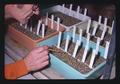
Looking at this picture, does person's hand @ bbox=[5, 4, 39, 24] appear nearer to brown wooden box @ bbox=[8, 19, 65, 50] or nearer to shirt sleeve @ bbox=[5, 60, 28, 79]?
brown wooden box @ bbox=[8, 19, 65, 50]

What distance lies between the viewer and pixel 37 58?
933 mm

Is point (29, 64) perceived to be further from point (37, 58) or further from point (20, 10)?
point (20, 10)

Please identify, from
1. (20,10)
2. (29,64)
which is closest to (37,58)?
(29,64)

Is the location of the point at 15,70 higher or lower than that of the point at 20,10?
lower

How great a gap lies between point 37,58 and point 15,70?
0.29 ft

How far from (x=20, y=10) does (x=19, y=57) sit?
0.18 m

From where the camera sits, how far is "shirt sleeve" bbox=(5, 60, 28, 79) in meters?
0.93

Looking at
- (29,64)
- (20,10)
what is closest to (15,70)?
(29,64)

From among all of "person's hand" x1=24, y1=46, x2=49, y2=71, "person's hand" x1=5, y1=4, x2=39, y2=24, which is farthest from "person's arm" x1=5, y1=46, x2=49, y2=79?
"person's hand" x1=5, y1=4, x2=39, y2=24

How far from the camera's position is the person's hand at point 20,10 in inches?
37.7

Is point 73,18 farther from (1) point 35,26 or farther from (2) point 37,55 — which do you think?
(2) point 37,55

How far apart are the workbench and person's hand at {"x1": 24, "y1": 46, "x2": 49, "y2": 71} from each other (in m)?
0.03

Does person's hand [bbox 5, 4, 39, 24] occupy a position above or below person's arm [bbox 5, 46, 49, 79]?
above
